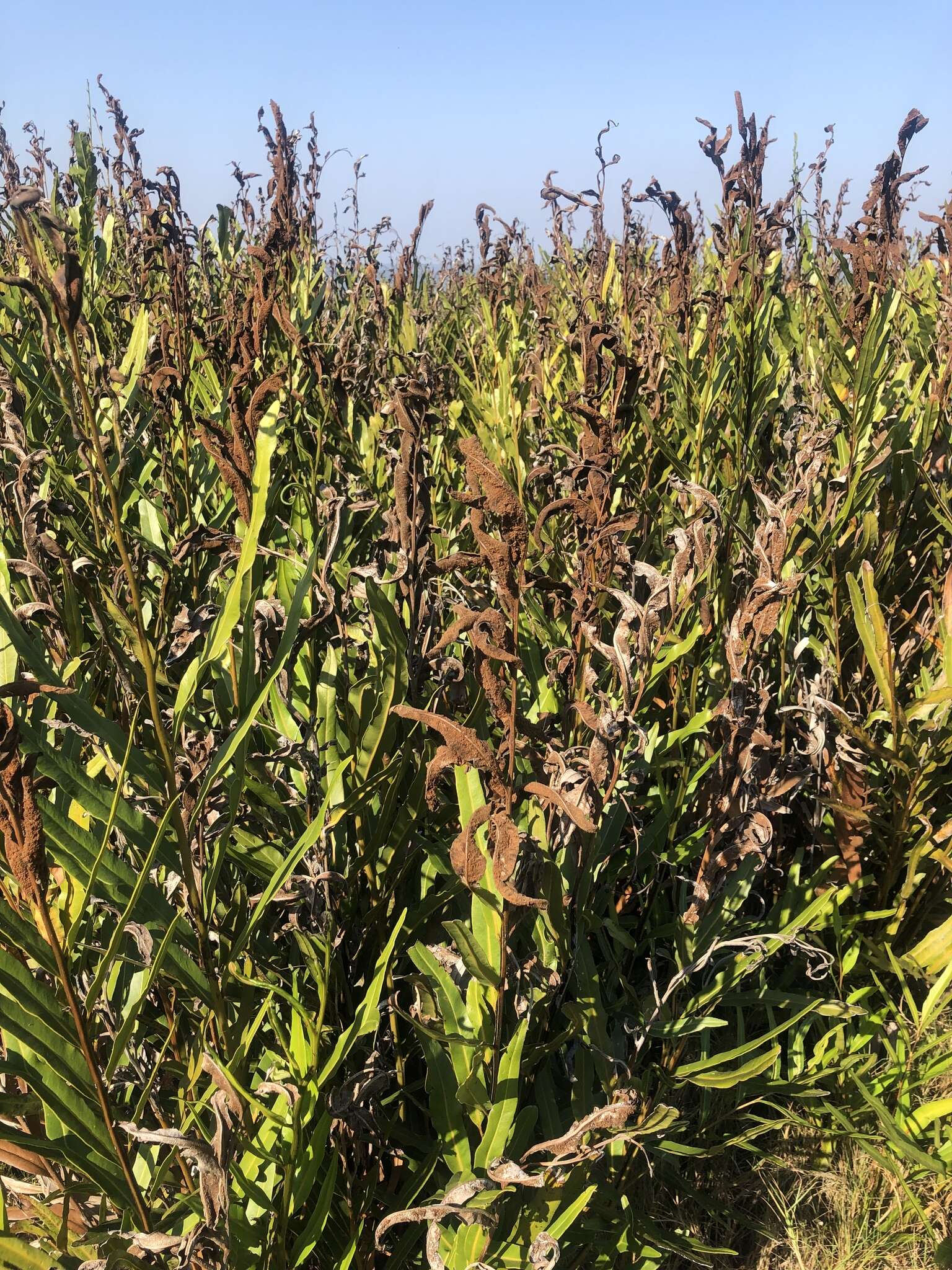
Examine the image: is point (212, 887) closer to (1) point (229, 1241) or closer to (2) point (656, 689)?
(1) point (229, 1241)

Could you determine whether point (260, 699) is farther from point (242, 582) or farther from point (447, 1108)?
point (447, 1108)

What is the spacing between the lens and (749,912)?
1.80 metres

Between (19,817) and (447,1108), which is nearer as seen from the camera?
(19,817)

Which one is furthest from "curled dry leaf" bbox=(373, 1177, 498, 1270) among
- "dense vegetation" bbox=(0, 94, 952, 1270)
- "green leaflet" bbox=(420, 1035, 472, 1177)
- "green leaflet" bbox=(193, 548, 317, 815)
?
"green leaflet" bbox=(193, 548, 317, 815)

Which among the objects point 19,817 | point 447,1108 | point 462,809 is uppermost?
point 19,817

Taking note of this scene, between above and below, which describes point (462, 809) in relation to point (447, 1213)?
above

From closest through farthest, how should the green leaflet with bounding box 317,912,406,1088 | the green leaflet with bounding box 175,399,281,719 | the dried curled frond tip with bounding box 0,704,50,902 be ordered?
the dried curled frond tip with bounding box 0,704,50,902
the green leaflet with bounding box 175,399,281,719
the green leaflet with bounding box 317,912,406,1088

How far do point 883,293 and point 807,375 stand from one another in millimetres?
989

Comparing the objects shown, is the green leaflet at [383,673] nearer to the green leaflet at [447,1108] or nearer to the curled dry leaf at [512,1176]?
the green leaflet at [447,1108]

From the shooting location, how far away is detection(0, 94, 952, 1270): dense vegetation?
819 millimetres

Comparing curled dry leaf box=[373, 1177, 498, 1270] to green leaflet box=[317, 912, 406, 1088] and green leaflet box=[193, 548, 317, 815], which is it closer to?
green leaflet box=[317, 912, 406, 1088]

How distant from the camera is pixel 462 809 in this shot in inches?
40.4

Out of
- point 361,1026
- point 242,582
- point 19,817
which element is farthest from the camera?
point 361,1026

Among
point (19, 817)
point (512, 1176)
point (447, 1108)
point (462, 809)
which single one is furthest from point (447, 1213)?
point (19, 817)
